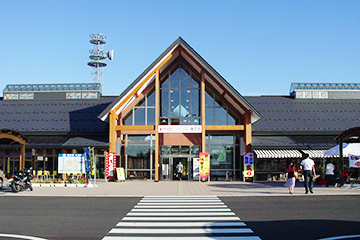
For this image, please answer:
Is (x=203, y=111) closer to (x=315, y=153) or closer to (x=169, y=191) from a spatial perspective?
(x=315, y=153)

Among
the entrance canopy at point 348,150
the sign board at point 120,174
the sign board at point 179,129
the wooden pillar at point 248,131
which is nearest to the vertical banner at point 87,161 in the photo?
the sign board at point 120,174

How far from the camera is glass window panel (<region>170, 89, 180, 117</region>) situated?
87.6 feet

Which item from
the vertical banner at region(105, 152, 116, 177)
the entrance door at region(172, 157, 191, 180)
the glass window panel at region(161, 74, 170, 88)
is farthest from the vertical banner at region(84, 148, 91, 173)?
the glass window panel at region(161, 74, 170, 88)

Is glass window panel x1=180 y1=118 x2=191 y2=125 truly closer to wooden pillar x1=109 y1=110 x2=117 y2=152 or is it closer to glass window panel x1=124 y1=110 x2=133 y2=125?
glass window panel x1=124 y1=110 x2=133 y2=125

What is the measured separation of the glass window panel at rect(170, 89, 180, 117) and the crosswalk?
14742mm

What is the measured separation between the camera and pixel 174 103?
2683cm

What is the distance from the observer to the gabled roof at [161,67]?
2488 cm

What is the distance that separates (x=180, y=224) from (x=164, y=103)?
60.8 feet

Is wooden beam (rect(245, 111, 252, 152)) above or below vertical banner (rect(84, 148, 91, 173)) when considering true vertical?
above

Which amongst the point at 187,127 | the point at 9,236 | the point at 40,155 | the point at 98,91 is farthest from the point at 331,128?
the point at 9,236

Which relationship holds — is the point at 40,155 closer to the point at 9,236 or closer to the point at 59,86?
Result: the point at 59,86

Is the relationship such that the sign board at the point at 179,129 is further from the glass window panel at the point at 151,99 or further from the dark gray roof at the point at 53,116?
the dark gray roof at the point at 53,116

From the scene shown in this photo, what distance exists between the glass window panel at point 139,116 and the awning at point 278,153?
7.97 meters

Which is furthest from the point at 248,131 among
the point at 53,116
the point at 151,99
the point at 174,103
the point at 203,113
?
the point at 53,116
